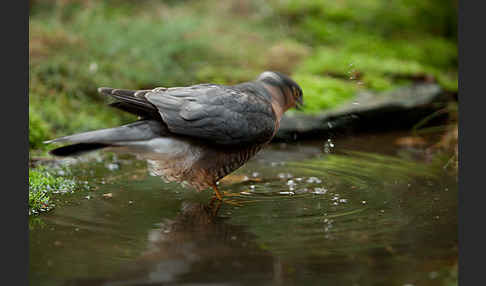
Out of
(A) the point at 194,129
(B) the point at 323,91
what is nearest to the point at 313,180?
(A) the point at 194,129

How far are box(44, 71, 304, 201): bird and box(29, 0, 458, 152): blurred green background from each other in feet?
7.22

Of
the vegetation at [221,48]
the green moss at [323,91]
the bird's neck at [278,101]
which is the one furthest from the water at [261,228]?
the green moss at [323,91]

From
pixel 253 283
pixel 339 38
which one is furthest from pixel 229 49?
pixel 253 283

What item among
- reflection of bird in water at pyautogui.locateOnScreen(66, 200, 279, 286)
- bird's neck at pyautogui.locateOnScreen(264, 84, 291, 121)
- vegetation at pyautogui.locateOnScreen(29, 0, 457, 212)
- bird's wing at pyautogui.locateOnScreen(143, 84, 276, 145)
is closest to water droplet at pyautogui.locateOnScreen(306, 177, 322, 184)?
bird's neck at pyautogui.locateOnScreen(264, 84, 291, 121)

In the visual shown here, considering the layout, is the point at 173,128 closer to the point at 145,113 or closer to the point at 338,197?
the point at 145,113

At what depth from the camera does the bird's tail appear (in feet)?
12.3

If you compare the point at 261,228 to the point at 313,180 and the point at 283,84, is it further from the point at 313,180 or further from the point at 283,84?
the point at 283,84

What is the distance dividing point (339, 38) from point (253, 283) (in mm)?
8214

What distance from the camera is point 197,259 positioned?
10.6ft

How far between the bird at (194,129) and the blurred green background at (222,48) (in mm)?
2200

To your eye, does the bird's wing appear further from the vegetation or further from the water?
the vegetation

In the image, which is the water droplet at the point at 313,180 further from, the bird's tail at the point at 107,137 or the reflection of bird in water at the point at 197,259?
the bird's tail at the point at 107,137

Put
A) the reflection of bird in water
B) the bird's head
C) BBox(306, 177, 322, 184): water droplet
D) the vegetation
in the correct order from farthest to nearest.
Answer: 1. the vegetation
2. the bird's head
3. BBox(306, 177, 322, 184): water droplet
4. the reflection of bird in water

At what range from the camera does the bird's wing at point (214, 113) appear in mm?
4160
